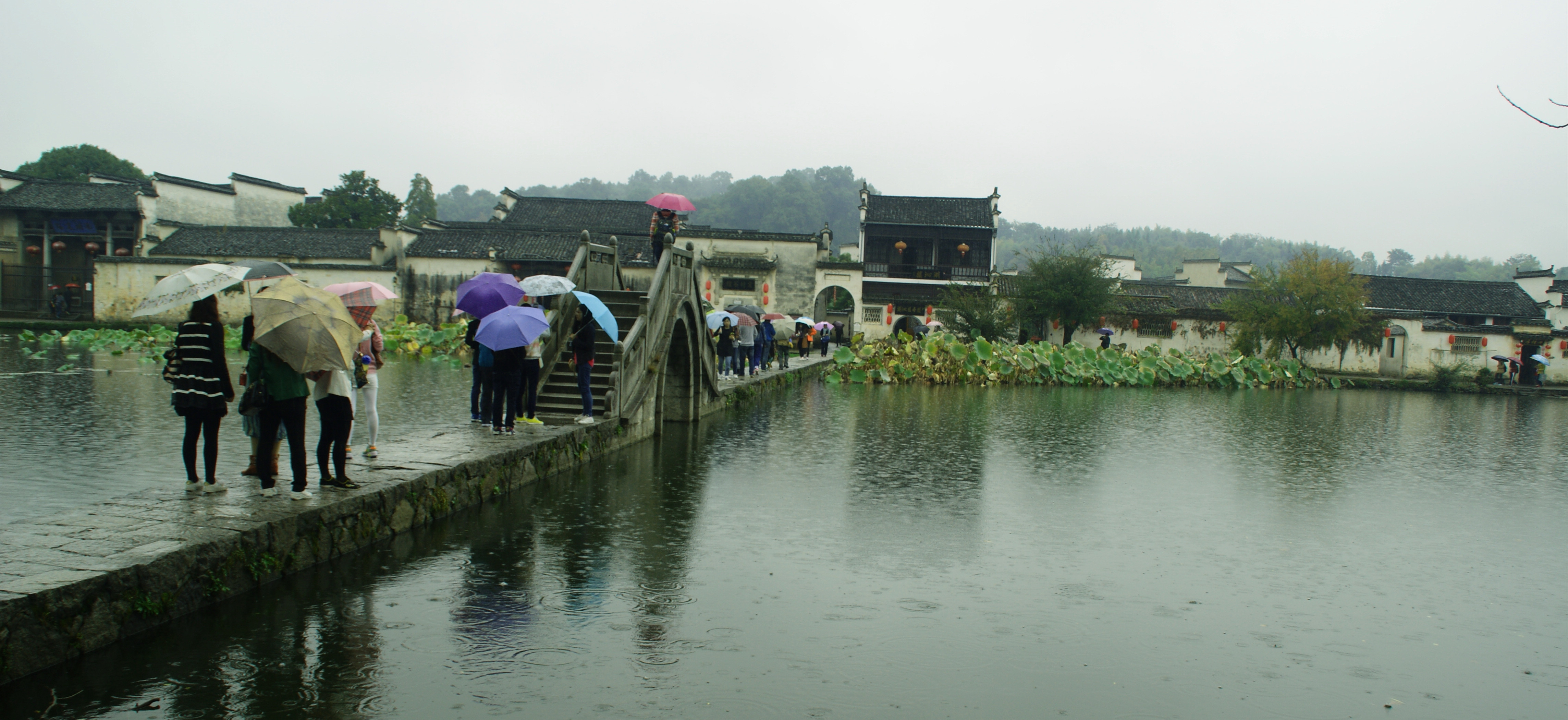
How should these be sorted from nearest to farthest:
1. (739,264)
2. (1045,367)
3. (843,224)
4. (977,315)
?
(1045,367) → (977,315) → (739,264) → (843,224)

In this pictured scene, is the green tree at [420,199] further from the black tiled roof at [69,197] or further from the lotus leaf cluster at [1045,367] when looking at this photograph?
the lotus leaf cluster at [1045,367]

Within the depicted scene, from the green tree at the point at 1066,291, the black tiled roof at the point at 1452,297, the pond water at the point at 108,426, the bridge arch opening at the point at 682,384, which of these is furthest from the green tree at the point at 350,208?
the black tiled roof at the point at 1452,297

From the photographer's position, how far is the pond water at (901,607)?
4516 millimetres

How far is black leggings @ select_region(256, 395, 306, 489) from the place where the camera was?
597 centimetres

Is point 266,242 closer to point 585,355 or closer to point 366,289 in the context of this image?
point 585,355

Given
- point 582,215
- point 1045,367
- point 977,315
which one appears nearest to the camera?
point 1045,367

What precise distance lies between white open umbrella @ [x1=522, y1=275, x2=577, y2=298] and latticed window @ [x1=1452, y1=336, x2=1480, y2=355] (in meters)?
34.8

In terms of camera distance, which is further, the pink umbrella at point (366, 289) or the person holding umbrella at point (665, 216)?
the person holding umbrella at point (665, 216)

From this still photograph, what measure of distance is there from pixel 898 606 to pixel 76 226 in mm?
39990

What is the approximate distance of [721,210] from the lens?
76812mm

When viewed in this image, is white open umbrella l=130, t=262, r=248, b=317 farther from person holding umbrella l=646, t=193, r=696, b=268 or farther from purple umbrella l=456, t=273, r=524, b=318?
person holding umbrella l=646, t=193, r=696, b=268

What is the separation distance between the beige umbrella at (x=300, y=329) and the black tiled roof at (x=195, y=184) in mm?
36607

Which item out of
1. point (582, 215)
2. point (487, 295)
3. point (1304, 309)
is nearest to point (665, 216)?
point (487, 295)

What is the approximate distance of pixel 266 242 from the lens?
34844 millimetres
